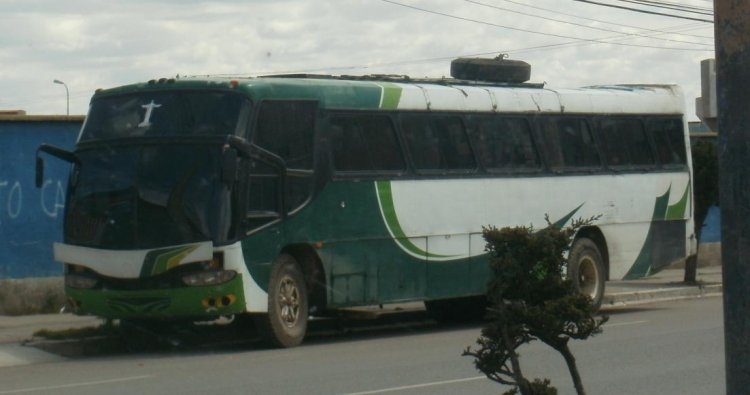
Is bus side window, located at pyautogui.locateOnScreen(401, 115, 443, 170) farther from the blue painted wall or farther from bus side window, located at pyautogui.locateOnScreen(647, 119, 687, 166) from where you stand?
the blue painted wall

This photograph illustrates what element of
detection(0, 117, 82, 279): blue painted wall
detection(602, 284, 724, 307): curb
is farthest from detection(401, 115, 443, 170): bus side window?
detection(602, 284, 724, 307): curb

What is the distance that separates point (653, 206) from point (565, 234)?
12743 millimetres

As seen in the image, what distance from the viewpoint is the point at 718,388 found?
11.0m

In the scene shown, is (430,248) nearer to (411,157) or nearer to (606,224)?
(411,157)

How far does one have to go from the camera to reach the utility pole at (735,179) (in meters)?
4.57

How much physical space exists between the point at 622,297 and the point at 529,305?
→ 14591 millimetres

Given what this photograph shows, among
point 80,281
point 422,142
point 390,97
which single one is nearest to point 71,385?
point 80,281

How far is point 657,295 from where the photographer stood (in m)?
21.8

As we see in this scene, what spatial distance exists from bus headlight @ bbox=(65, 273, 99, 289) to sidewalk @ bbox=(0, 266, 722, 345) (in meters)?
0.78

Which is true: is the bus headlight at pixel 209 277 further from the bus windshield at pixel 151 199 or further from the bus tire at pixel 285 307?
the bus tire at pixel 285 307

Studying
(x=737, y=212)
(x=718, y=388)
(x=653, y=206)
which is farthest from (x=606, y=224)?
(x=737, y=212)

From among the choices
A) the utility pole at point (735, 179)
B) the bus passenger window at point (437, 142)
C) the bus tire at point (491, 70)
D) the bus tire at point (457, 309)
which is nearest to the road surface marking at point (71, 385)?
the bus passenger window at point (437, 142)

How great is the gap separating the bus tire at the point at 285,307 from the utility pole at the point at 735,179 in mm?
10255

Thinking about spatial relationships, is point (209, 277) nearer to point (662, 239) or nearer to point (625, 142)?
point (625, 142)
